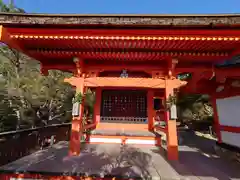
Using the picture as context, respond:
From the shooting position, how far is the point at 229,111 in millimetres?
5473

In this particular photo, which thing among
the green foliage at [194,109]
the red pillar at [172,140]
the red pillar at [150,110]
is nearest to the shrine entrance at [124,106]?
the red pillar at [150,110]

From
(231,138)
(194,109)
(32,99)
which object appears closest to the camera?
(231,138)

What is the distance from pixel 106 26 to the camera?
3.43 meters

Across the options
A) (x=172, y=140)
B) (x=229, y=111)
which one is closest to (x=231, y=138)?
(x=229, y=111)

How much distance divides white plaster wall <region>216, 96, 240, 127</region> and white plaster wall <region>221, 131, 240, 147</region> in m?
0.36

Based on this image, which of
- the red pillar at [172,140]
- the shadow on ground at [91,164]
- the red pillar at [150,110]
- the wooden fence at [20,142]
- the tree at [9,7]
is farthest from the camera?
the tree at [9,7]

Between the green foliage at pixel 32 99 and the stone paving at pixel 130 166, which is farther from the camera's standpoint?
the green foliage at pixel 32 99

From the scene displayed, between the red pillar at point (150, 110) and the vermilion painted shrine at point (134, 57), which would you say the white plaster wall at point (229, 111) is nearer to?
the vermilion painted shrine at point (134, 57)

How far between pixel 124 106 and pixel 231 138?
4.44m

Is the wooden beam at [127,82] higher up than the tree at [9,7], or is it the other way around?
the tree at [9,7]

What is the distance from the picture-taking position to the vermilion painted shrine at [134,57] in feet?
11.2

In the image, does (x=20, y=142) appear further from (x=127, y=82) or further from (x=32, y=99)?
(x=32, y=99)

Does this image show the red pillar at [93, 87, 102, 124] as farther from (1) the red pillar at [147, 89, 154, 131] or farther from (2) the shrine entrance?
(1) the red pillar at [147, 89, 154, 131]

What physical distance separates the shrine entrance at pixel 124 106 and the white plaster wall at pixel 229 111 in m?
3.17
